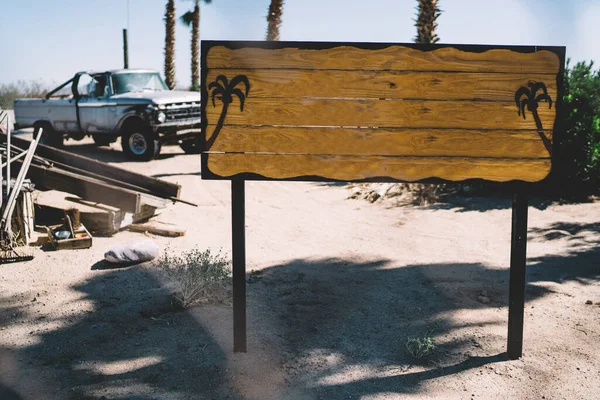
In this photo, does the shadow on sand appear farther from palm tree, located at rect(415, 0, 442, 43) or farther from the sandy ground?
palm tree, located at rect(415, 0, 442, 43)

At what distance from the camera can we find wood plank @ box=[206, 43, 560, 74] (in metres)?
3.96

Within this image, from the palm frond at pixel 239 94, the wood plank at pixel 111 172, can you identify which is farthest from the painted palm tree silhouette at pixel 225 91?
the wood plank at pixel 111 172

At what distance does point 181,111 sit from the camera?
14.1 m

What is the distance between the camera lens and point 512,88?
3.98 metres

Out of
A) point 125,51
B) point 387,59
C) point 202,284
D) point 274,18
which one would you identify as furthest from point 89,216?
point 125,51

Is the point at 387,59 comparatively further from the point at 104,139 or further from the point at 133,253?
the point at 104,139

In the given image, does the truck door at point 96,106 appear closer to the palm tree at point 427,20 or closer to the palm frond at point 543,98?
the palm tree at point 427,20

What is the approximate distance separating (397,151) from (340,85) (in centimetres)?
57

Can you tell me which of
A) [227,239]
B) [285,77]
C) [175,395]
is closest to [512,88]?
[285,77]

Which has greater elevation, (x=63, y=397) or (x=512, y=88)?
(x=512, y=88)

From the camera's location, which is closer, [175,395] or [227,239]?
[175,395]

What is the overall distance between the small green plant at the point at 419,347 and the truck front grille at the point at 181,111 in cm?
1046

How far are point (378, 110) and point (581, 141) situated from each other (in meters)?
7.44

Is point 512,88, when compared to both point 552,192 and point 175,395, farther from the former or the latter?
point 552,192
